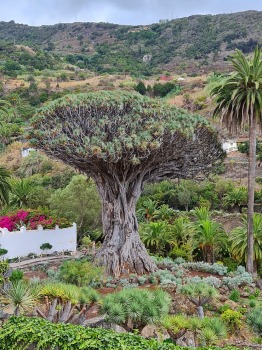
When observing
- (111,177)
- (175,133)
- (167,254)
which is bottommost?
(167,254)

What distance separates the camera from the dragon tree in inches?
746

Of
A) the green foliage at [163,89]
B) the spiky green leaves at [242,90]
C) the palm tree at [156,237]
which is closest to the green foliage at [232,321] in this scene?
the spiky green leaves at [242,90]

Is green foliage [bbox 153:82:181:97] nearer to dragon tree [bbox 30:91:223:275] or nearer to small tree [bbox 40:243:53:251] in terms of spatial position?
small tree [bbox 40:243:53:251]

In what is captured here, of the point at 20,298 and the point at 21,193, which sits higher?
the point at 20,298

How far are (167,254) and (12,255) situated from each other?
378 inches

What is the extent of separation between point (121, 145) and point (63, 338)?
32.4ft

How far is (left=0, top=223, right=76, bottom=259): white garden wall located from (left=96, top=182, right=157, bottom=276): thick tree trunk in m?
5.76

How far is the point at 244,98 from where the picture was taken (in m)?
21.6

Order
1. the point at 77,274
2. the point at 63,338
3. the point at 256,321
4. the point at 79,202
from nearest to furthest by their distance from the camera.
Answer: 1. the point at 63,338
2. the point at 256,321
3. the point at 77,274
4. the point at 79,202

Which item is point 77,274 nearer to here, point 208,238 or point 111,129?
point 111,129

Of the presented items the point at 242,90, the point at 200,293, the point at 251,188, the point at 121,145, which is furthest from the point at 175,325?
the point at 242,90

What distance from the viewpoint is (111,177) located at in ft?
68.8

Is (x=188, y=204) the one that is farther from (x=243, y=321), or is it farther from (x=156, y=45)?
(x=156, y=45)

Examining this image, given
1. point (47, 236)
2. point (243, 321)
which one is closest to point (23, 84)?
point (47, 236)
